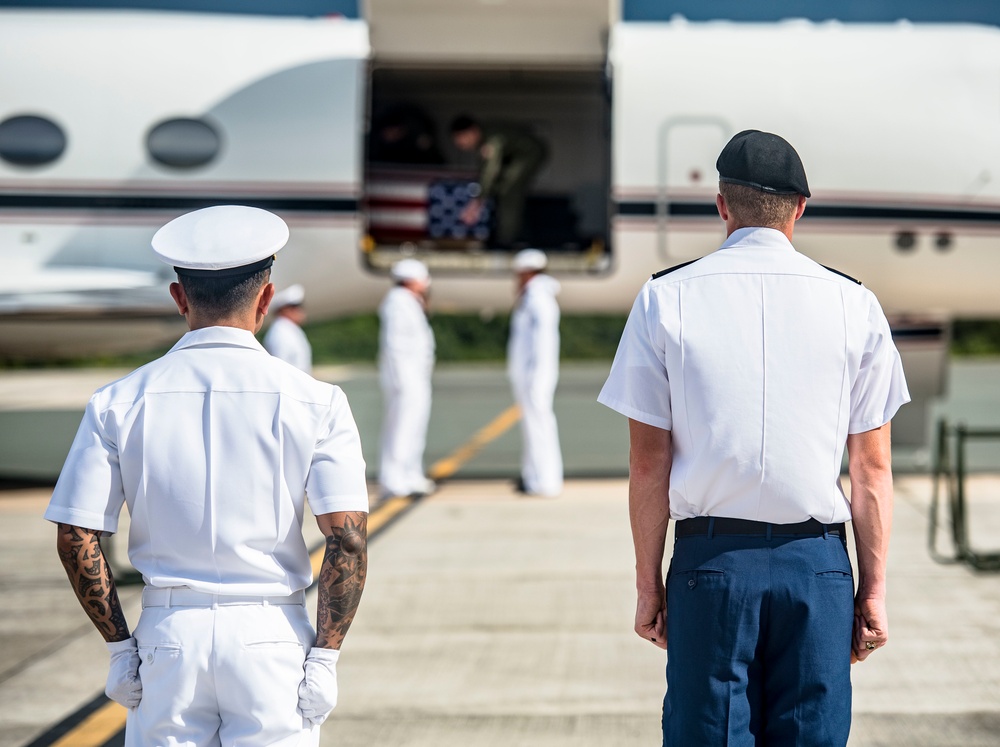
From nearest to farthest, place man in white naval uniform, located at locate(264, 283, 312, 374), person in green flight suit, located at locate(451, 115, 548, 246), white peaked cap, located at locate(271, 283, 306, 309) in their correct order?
1. man in white naval uniform, located at locate(264, 283, 312, 374)
2. white peaked cap, located at locate(271, 283, 306, 309)
3. person in green flight suit, located at locate(451, 115, 548, 246)

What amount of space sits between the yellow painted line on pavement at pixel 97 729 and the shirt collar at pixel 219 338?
225cm

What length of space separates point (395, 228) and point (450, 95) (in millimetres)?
1857

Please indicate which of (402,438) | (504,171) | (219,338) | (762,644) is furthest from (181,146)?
(762,644)

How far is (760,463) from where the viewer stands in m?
2.49

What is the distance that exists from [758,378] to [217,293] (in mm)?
1225

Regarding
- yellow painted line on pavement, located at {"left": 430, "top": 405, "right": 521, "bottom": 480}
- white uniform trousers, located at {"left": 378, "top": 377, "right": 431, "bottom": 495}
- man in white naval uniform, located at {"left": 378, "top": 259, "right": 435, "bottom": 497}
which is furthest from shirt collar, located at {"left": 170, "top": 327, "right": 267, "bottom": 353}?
yellow painted line on pavement, located at {"left": 430, "top": 405, "right": 521, "bottom": 480}

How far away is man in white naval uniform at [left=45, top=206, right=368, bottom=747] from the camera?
7.40 feet

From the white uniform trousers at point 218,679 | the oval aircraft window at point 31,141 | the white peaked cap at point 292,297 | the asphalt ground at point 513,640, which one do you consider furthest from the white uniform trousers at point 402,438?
the white uniform trousers at point 218,679

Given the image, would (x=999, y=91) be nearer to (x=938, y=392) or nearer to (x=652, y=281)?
(x=938, y=392)

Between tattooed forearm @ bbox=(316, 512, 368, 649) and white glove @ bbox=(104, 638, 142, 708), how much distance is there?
0.38 metres

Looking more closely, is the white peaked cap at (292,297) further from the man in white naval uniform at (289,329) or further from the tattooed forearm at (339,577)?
the tattooed forearm at (339,577)

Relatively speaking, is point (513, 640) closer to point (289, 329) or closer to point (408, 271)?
point (408, 271)

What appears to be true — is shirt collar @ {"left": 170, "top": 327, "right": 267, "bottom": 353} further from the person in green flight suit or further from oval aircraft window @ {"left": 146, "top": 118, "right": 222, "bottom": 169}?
the person in green flight suit

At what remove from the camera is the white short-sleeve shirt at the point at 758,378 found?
8.18ft
